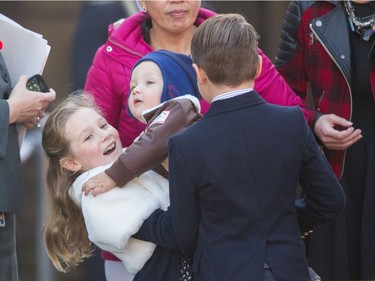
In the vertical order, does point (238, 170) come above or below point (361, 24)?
below

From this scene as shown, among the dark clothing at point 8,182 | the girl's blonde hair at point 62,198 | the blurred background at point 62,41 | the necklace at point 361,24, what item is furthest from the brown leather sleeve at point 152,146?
the blurred background at point 62,41

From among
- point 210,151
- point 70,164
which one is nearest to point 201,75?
point 210,151

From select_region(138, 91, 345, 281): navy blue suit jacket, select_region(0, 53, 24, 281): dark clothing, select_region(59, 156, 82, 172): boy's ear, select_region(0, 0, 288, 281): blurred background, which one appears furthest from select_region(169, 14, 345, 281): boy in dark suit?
select_region(0, 0, 288, 281): blurred background

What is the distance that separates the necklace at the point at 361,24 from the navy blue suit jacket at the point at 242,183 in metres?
0.99

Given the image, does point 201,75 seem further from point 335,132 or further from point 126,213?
point 335,132

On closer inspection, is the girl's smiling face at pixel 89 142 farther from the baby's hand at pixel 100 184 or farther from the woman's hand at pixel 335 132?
the woman's hand at pixel 335 132

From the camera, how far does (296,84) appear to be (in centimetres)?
391

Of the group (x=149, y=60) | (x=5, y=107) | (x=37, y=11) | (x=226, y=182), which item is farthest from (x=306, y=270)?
(x=37, y=11)

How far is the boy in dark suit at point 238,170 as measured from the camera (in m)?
2.71

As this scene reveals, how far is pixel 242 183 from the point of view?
271 cm

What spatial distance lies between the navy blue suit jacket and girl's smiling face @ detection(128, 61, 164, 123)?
1.45ft

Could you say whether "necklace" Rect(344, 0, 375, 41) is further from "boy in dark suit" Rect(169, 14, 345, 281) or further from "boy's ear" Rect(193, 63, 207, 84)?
"boy's ear" Rect(193, 63, 207, 84)

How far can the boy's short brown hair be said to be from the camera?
2.74 meters

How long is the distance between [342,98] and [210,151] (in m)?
1.14
